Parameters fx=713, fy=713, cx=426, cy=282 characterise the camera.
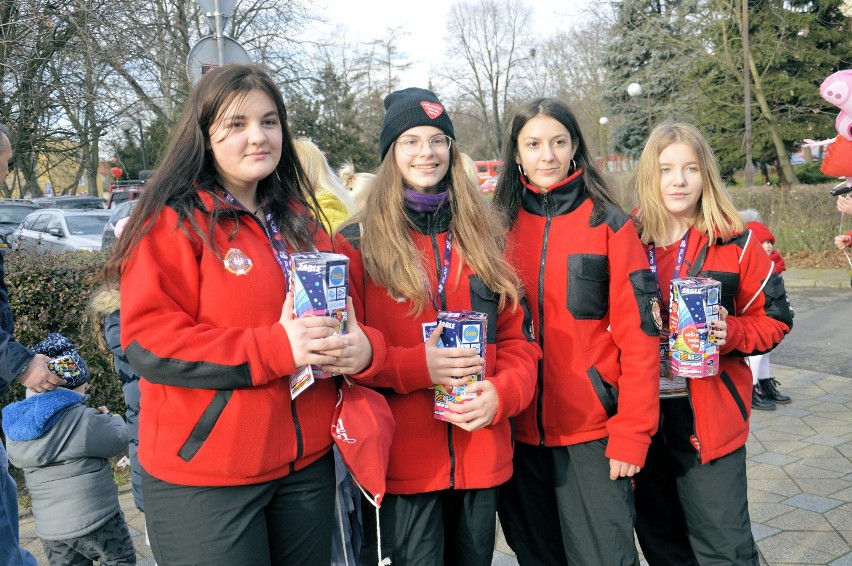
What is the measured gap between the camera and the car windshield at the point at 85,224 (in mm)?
15479

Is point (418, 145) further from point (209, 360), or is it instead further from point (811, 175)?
point (811, 175)

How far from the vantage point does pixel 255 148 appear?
2.27 m

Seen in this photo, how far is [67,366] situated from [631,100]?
27.7 meters

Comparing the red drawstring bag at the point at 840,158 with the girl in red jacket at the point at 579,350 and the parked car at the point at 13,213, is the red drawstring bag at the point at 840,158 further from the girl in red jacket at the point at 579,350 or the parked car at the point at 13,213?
the parked car at the point at 13,213

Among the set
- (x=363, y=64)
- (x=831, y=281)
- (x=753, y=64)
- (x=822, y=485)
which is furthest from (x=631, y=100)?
(x=822, y=485)

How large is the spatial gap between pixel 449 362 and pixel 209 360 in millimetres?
779

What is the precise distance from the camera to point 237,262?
2154mm

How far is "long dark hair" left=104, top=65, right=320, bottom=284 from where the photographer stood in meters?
2.13

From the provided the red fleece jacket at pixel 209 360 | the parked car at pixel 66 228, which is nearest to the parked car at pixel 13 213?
the parked car at pixel 66 228

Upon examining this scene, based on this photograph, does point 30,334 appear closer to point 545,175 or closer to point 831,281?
point 545,175

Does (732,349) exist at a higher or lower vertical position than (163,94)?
lower

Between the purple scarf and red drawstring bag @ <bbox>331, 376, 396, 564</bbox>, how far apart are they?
0.77 m

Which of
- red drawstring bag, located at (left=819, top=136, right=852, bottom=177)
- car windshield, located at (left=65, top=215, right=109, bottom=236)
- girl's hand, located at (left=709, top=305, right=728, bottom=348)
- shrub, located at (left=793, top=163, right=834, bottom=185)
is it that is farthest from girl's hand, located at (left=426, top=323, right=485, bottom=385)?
shrub, located at (left=793, top=163, right=834, bottom=185)

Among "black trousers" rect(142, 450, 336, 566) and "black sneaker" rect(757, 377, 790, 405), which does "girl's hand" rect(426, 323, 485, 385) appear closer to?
"black trousers" rect(142, 450, 336, 566)
